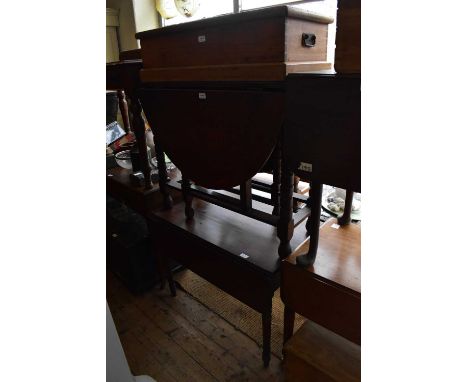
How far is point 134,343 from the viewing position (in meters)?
1.70

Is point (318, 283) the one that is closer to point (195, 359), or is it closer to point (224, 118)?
point (224, 118)

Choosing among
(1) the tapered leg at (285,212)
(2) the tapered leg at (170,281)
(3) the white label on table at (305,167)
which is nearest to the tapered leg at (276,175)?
(1) the tapered leg at (285,212)

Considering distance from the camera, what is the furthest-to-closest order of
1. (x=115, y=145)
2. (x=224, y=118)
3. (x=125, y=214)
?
(x=115, y=145) → (x=125, y=214) → (x=224, y=118)

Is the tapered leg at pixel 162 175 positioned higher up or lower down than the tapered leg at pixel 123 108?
lower down

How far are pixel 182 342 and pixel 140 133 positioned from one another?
1.15 metres

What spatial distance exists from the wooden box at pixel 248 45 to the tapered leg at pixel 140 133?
394mm

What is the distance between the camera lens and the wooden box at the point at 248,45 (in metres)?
0.93

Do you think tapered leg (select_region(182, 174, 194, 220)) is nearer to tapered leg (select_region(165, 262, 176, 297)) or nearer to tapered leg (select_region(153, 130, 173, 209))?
tapered leg (select_region(153, 130, 173, 209))

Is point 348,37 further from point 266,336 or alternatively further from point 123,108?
point 123,108

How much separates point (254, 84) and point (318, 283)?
693 millimetres

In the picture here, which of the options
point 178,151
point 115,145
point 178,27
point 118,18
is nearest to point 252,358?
point 178,151

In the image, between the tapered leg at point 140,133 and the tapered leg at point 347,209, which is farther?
the tapered leg at point 140,133

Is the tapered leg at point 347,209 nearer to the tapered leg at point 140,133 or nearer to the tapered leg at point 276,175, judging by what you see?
the tapered leg at point 276,175

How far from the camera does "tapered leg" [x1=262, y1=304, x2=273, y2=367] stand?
1350 millimetres
